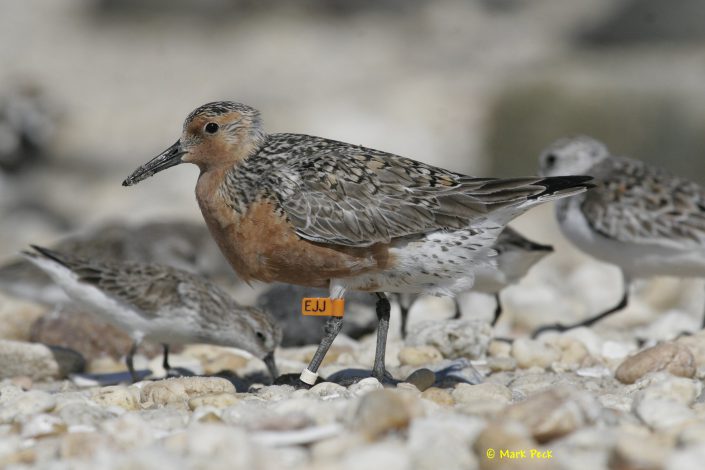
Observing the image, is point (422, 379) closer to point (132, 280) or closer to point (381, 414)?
point (381, 414)

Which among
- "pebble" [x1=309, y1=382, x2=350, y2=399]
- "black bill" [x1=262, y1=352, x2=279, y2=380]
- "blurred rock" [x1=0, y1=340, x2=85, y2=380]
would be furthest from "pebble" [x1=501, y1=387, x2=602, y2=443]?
"blurred rock" [x1=0, y1=340, x2=85, y2=380]

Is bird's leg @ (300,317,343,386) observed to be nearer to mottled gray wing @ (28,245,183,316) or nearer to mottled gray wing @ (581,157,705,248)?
mottled gray wing @ (28,245,183,316)

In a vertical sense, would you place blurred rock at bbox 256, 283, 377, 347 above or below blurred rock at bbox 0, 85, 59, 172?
below

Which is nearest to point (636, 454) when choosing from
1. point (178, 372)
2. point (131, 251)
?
point (178, 372)

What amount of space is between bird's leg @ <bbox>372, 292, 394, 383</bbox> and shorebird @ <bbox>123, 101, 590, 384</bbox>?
1cm

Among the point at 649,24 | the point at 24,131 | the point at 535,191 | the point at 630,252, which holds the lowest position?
the point at 630,252

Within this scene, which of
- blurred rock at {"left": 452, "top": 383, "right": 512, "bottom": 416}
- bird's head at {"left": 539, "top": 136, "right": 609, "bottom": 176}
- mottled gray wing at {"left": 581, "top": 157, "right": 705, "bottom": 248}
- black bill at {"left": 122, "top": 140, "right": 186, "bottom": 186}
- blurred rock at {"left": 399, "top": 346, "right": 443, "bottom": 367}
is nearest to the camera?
→ blurred rock at {"left": 452, "top": 383, "right": 512, "bottom": 416}

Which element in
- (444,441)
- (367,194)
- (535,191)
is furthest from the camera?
(367,194)

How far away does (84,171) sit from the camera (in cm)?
1944

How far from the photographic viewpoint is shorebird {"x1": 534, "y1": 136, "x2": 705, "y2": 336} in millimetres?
9078

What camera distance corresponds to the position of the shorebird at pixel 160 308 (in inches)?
328

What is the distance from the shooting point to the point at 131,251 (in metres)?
11.8

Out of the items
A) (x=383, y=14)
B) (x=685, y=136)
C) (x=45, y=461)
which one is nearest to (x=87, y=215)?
(x=383, y=14)

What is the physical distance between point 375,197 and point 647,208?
354 cm
